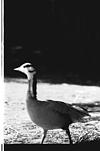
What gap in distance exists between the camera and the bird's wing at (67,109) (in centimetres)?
265

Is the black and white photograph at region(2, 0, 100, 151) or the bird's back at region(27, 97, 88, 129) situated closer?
the bird's back at region(27, 97, 88, 129)

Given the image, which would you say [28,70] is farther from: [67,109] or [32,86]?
[67,109]

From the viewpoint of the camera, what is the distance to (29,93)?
265 centimetres

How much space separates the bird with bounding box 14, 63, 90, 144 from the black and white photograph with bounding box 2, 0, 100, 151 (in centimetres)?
1

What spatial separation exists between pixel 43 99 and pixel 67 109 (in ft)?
0.67

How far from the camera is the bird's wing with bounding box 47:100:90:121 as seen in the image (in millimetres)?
2646

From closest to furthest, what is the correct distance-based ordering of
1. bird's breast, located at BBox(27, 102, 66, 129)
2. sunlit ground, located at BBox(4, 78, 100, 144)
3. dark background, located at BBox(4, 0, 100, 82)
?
1. bird's breast, located at BBox(27, 102, 66, 129)
2. sunlit ground, located at BBox(4, 78, 100, 144)
3. dark background, located at BBox(4, 0, 100, 82)

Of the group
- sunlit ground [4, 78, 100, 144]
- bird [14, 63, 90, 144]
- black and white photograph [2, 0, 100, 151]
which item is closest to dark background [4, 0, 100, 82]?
black and white photograph [2, 0, 100, 151]

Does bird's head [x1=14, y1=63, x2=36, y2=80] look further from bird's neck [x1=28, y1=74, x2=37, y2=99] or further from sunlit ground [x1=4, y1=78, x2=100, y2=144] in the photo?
sunlit ground [x1=4, y1=78, x2=100, y2=144]

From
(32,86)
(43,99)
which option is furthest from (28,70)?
(43,99)

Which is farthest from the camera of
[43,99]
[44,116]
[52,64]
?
[52,64]

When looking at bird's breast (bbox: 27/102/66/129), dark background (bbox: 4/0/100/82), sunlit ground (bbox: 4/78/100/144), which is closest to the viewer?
bird's breast (bbox: 27/102/66/129)

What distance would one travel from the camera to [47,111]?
2.62 meters

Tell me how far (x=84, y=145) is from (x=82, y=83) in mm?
483
